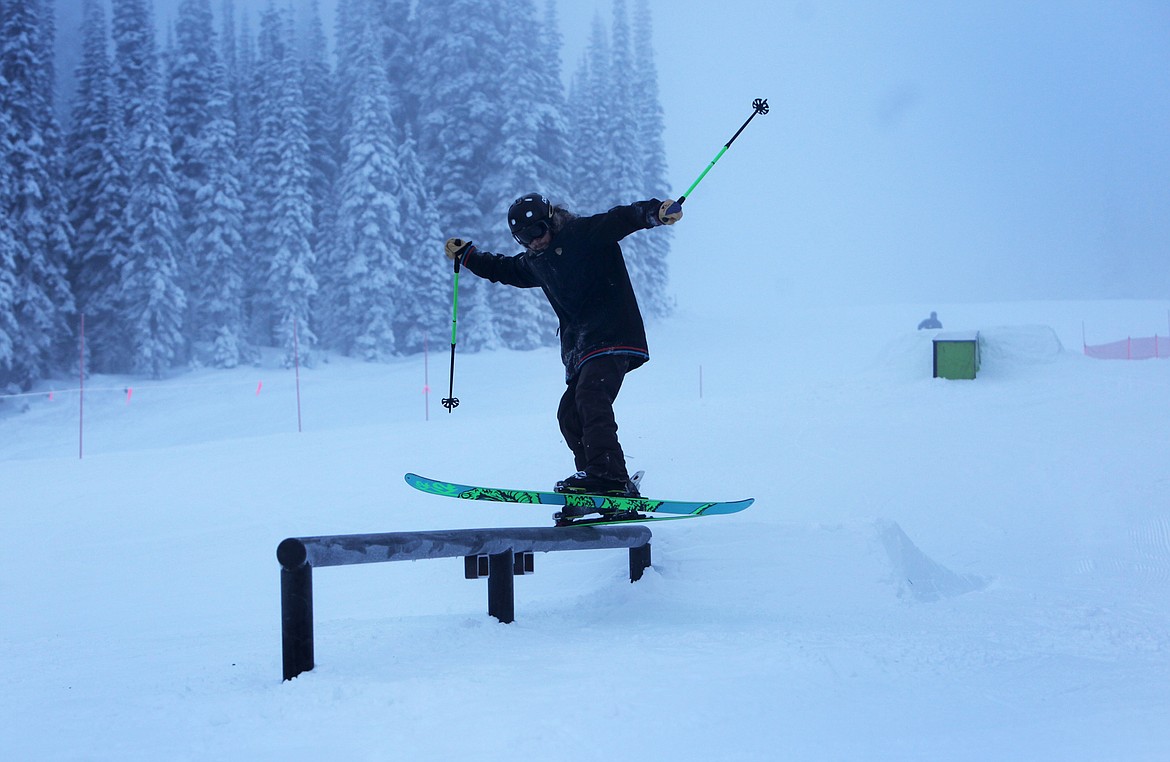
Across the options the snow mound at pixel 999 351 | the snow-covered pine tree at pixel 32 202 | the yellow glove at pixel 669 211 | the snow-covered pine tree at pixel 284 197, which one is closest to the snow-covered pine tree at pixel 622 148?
the snow-covered pine tree at pixel 284 197

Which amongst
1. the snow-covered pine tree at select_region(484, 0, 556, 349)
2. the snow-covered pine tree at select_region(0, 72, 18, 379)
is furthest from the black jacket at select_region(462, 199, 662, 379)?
the snow-covered pine tree at select_region(484, 0, 556, 349)

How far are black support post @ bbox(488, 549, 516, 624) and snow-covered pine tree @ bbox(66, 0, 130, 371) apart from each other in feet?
92.1

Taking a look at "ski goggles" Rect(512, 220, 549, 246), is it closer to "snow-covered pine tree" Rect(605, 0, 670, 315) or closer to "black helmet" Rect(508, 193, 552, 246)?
"black helmet" Rect(508, 193, 552, 246)

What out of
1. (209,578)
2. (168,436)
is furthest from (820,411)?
(168,436)

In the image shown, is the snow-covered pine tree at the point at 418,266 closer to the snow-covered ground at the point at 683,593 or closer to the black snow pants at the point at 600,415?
the snow-covered ground at the point at 683,593

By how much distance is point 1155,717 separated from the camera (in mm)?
2885

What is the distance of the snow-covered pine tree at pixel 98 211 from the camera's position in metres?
28.1

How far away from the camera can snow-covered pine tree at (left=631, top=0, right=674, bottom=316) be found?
38.0 m

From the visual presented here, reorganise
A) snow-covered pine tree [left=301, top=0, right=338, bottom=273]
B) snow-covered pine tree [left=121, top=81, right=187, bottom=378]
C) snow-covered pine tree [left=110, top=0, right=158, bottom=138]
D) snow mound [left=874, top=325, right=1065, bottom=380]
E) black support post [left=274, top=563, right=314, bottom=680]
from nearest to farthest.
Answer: black support post [left=274, top=563, right=314, bottom=680] → snow mound [left=874, top=325, right=1065, bottom=380] → snow-covered pine tree [left=121, top=81, right=187, bottom=378] → snow-covered pine tree [left=110, top=0, right=158, bottom=138] → snow-covered pine tree [left=301, top=0, right=338, bottom=273]

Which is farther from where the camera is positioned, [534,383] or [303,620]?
[534,383]

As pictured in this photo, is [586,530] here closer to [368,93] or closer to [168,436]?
[168,436]

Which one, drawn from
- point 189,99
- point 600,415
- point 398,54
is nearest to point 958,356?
point 600,415

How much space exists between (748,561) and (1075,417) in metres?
10.2

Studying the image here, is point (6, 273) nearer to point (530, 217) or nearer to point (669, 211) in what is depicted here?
point (530, 217)
